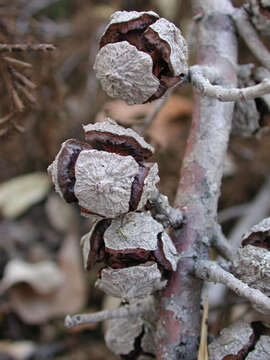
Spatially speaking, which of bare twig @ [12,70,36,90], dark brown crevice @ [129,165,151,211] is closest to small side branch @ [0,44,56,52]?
bare twig @ [12,70,36,90]

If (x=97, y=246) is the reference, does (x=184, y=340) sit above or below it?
below

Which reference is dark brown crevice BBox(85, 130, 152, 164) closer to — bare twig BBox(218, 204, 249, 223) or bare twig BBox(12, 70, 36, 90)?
bare twig BBox(12, 70, 36, 90)

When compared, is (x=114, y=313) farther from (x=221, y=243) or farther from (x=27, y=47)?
(x=27, y=47)

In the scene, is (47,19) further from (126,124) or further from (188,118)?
(126,124)

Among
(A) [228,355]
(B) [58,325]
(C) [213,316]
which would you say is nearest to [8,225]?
(B) [58,325]

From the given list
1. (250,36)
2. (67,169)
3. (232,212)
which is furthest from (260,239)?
(232,212)

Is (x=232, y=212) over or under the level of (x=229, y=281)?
under
